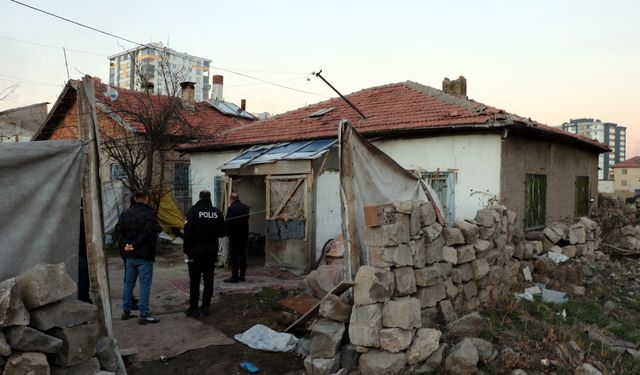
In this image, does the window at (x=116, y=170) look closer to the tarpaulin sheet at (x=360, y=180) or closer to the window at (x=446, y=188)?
the window at (x=446, y=188)

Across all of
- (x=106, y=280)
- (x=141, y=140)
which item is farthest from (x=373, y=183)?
(x=141, y=140)

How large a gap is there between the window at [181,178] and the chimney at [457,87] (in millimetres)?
9869

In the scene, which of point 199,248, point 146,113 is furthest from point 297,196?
point 146,113

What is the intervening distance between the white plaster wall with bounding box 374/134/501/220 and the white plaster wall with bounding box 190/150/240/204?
610 cm

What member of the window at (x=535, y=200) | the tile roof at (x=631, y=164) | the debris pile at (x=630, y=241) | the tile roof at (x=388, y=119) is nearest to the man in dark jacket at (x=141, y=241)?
the tile roof at (x=388, y=119)

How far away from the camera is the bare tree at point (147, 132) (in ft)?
43.5

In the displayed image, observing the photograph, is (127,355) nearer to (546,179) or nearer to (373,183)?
(373,183)

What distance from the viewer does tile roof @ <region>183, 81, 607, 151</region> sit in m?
9.88

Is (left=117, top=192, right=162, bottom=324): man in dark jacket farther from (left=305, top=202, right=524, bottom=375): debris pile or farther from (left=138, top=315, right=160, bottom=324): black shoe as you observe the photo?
(left=305, top=202, right=524, bottom=375): debris pile

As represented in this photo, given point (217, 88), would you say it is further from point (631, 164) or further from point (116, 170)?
point (631, 164)

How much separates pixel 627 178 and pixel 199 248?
82146 mm

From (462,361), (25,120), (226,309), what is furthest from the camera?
(25,120)

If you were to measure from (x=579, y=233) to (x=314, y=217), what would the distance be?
19.3ft

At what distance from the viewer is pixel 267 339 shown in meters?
5.77
